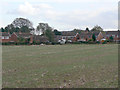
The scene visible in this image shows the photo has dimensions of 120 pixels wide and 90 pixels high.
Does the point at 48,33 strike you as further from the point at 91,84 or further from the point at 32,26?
the point at 91,84

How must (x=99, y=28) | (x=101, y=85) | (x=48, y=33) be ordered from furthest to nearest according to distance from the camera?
(x=99, y=28)
(x=48, y=33)
(x=101, y=85)

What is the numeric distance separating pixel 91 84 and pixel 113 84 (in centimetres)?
96

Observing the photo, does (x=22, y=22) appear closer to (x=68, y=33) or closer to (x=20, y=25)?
(x=20, y=25)

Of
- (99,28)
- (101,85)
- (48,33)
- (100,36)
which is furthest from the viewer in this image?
(99,28)

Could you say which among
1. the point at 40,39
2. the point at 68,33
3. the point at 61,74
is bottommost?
the point at 61,74

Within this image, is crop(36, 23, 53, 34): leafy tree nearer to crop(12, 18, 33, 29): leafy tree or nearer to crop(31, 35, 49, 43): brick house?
crop(12, 18, 33, 29): leafy tree

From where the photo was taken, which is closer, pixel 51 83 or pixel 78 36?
pixel 51 83

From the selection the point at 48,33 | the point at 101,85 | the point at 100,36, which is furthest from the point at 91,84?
the point at 100,36

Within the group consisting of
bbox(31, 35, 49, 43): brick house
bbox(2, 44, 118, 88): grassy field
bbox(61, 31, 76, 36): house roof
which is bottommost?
bbox(2, 44, 118, 88): grassy field

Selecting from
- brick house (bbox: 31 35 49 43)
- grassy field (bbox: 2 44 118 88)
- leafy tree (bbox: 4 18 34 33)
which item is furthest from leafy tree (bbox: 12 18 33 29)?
grassy field (bbox: 2 44 118 88)

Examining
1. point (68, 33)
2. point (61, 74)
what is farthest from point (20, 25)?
point (61, 74)

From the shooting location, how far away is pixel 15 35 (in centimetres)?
12006

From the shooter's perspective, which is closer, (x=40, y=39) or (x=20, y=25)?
(x=40, y=39)

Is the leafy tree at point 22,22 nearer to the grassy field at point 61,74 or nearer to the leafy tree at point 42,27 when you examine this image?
the leafy tree at point 42,27
